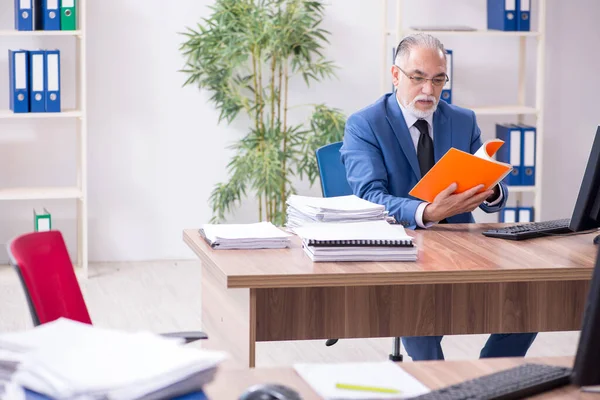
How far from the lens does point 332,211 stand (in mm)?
2883

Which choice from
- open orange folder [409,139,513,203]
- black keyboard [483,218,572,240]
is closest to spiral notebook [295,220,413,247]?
open orange folder [409,139,513,203]

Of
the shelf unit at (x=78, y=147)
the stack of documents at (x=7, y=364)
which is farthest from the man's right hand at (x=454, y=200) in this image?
the shelf unit at (x=78, y=147)

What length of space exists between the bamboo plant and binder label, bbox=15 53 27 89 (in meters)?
0.89

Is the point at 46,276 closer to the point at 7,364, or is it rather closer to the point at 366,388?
the point at 7,364

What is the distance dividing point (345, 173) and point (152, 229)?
2503mm

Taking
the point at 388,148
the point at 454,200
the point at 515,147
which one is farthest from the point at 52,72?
the point at 454,200

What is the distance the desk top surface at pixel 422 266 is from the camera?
Answer: 2.43 m

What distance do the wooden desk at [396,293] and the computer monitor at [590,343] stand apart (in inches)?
37.6

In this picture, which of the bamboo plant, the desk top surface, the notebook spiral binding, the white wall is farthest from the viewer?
the white wall

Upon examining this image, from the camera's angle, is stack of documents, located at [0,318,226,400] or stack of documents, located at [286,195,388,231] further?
stack of documents, located at [286,195,388,231]

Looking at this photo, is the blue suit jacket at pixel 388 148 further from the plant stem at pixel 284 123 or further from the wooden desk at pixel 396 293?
the plant stem at pixel 284 123

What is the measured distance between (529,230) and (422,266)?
1.97 ft

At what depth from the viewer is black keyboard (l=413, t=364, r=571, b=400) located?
156cm

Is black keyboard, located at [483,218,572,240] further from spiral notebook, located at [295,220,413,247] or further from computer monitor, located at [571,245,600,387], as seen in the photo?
computer monitor, located at [571,245,600,387]
